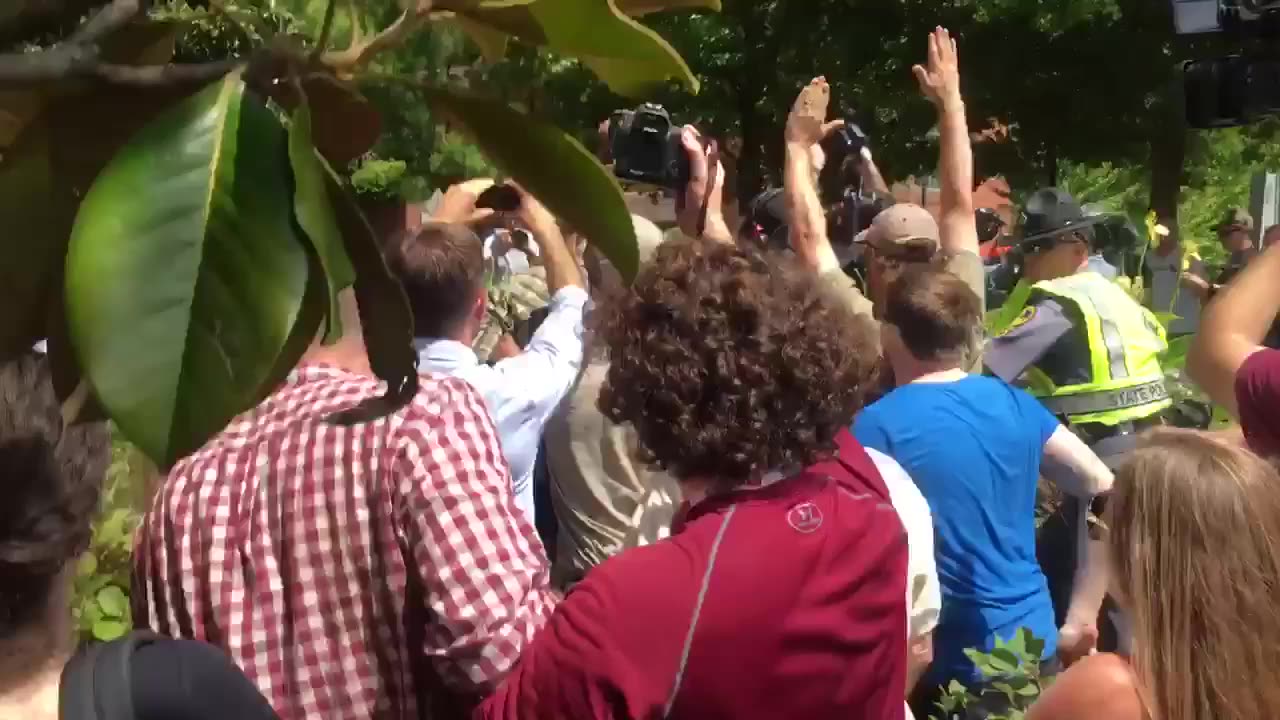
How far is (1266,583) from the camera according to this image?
6.67ft

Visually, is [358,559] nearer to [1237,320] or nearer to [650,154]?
[1237,320]

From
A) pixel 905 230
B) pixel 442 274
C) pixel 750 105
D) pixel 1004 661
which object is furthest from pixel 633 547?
pixel 750 105

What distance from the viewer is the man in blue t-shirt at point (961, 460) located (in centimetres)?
335

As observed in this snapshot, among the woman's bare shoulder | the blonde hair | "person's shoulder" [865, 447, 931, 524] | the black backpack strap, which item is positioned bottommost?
"person's shoulder" [865, 447, 931, 524]

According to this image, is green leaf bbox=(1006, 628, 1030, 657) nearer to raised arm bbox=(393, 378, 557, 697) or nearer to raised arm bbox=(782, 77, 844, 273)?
raised arm bbox=(782, 77, 844, 273)

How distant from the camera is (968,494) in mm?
3379

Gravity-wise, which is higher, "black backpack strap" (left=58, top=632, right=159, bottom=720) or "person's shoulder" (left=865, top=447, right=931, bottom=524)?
"black backpack strap" (left=58, top=632, right=159, bottom=720)

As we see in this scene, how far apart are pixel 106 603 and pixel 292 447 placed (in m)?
1.42

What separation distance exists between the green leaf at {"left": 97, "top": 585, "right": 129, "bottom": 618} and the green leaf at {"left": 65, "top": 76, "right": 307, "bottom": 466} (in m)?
2.87

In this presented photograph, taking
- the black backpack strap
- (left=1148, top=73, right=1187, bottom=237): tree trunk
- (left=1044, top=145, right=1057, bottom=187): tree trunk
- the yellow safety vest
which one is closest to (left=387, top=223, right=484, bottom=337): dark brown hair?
the black backpack strap

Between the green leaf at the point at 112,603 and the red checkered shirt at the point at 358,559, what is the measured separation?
1216mm

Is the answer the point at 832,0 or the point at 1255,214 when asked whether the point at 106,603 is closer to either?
the point at 832,0

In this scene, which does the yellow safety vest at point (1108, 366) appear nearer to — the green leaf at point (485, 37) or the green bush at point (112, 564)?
the green bush at point (112, 564)

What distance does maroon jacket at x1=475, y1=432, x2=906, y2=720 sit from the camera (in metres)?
1.77
